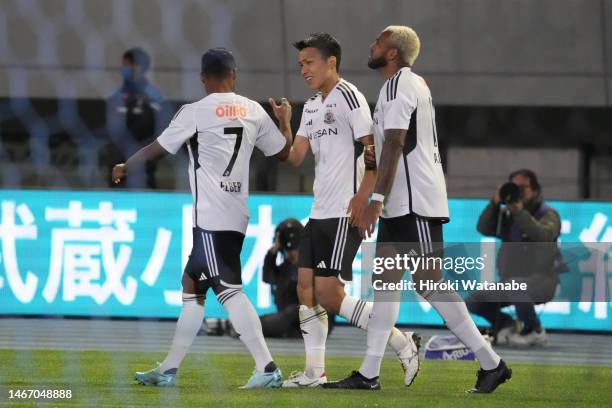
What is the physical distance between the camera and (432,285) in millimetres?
5949

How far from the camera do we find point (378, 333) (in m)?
6.06

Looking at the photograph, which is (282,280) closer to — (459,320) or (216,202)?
(216,202)

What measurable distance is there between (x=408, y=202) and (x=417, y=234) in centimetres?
15

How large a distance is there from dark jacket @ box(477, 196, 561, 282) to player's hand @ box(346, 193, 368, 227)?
384cm

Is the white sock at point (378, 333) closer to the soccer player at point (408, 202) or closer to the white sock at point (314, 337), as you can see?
the soccer player at point (408, 202)

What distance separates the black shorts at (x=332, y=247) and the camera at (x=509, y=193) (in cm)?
349

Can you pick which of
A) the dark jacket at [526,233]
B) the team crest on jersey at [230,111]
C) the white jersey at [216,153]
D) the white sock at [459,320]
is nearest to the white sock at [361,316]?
the white sock at [459,320]

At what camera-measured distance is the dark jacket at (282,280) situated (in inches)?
388

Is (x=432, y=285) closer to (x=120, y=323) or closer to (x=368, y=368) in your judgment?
(x=368, y=368)

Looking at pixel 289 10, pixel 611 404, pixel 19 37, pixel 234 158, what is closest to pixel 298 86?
pixel 289 10

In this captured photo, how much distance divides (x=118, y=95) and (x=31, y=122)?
1036mm

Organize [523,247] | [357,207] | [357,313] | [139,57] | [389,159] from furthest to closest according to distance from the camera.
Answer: [139,57] < [523,247] < [357,313] < [357,207] < [389,159]

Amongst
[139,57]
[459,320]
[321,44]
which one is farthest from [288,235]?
[459,320]

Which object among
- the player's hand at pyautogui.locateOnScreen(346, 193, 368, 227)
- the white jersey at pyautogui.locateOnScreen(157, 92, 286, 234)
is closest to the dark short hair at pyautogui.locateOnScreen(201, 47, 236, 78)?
the white jersey at pyautogui.locateOnScreen(157, 92, 286, 234)
